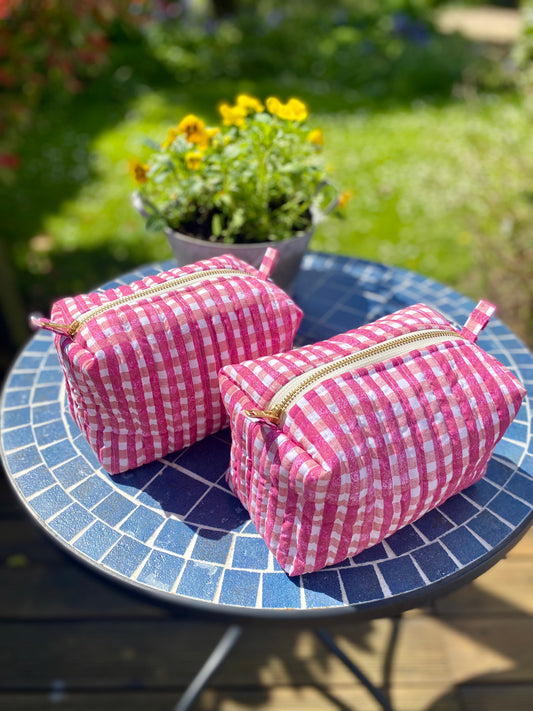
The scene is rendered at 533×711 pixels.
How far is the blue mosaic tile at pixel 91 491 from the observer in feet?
4.77

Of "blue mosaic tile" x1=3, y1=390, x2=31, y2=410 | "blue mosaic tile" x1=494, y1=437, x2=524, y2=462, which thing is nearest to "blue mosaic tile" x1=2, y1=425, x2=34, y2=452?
"blue mosaic tile" x1=3, y1=390, x2=31, y2=410

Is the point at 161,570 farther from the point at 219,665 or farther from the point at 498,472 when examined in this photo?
the point at 219,665

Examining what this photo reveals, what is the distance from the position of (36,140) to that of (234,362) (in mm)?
6098

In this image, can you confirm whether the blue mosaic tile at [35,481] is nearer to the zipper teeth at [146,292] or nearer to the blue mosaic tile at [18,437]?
the blue mosaic tile at [18,437]

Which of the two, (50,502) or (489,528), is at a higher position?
(489,528)

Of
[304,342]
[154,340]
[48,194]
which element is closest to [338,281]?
[304,342]

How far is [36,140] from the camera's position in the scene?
21.2 feet

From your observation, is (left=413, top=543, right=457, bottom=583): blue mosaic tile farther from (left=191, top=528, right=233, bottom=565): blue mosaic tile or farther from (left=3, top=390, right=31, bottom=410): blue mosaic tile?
(left=3, top=390, right=31, bottom=410): blue mosaic tile

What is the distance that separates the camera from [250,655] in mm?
2355

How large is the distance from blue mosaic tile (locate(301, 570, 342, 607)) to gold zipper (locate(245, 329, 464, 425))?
373 mm

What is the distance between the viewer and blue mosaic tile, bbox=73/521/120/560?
4.39ft

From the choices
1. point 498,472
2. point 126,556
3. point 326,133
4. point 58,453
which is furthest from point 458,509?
point 326,133

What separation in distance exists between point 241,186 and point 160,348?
776mm

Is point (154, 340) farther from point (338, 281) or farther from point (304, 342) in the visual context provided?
point (338, 281)
